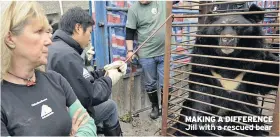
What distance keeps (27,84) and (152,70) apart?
238 cm

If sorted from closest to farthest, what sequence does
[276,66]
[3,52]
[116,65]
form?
[3,52] → [276,66] → [116,65]

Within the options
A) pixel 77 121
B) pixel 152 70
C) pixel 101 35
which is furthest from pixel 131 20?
pixel 77 121

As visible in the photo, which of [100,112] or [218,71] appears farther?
[100,112]

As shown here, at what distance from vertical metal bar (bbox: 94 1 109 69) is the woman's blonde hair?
185 centimetres

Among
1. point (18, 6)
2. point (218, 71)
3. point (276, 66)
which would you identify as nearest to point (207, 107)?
point (218, 71)

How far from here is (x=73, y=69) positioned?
5.86ft

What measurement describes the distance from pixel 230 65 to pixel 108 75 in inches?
40.7

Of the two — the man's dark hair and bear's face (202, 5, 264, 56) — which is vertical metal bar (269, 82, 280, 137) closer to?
bear's face (202, 5, 264, 56)

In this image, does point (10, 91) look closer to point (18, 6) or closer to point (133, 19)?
point (18, 6)

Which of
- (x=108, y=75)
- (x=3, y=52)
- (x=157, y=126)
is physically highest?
(x=3, y=52)

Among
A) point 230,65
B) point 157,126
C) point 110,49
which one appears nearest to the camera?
point 230,65

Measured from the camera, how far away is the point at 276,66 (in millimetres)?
1874

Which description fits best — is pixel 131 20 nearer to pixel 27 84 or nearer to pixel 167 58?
pixel 167 58

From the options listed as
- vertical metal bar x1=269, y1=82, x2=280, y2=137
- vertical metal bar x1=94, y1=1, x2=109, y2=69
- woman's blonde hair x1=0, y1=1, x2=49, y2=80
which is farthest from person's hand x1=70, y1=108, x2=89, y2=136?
vertical metal bar x1=94, y1=1, x2=109, y2=69
